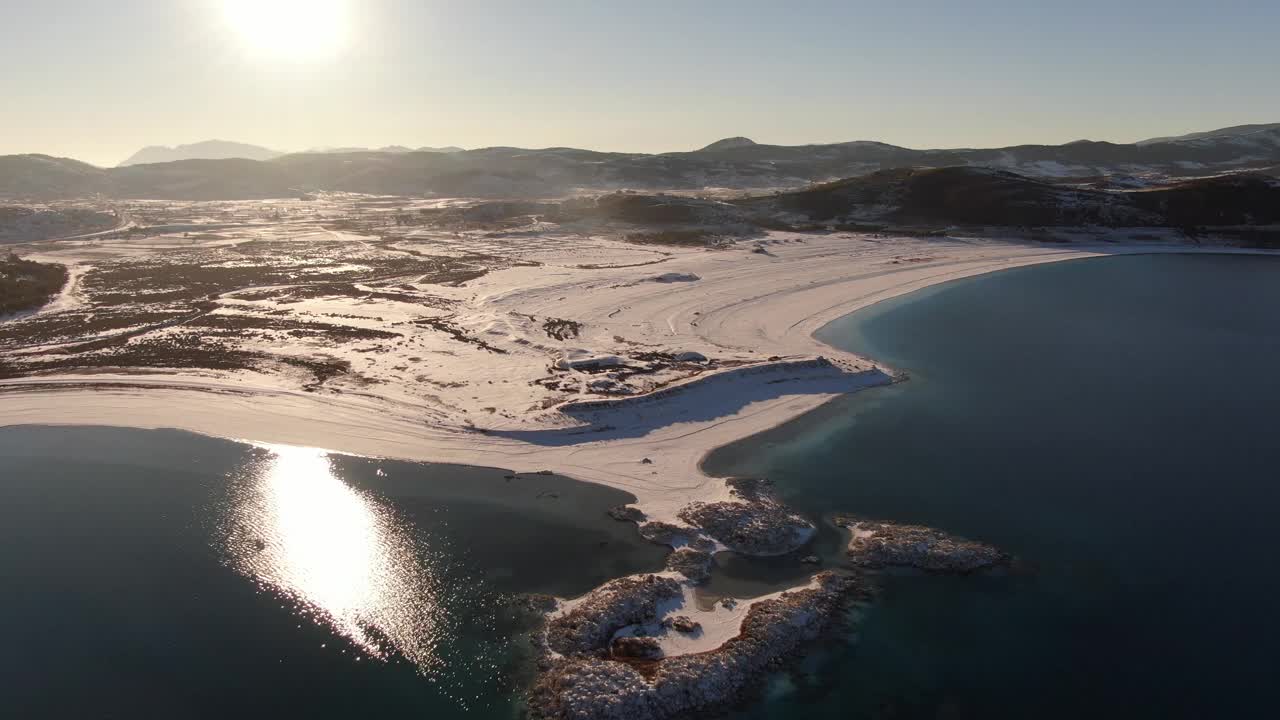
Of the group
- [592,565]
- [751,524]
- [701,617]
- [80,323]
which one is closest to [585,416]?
[592,565]

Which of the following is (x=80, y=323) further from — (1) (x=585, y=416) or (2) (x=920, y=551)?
(2) (x=920, y=551)

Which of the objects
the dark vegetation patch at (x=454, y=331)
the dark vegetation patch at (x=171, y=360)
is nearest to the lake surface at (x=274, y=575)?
the dark vegetation patch at (x=171, y=360)

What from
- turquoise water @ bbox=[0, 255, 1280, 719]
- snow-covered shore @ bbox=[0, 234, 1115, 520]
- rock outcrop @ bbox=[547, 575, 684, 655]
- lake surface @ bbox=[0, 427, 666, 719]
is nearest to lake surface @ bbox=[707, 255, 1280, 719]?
turquoise water @ bbox=[0, 255, 1280, 719]

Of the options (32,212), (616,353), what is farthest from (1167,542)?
(32,212)

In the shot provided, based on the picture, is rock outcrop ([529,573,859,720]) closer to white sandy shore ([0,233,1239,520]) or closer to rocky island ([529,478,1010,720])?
rocky island ([529,478,1010,720])

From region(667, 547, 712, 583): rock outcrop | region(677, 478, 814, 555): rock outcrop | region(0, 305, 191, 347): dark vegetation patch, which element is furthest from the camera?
region(0, 305, 191, 347): dark vegetation patch
